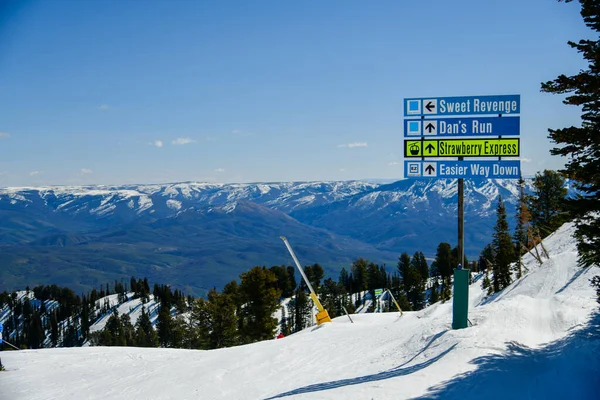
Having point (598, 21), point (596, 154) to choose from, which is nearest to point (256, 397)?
point (596, 154)

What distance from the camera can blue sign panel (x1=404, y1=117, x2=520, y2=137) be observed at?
18.1 m

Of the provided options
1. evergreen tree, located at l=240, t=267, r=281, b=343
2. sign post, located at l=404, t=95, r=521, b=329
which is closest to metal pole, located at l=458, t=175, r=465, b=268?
sign post, located at l=404, t=95, r=521, b=329

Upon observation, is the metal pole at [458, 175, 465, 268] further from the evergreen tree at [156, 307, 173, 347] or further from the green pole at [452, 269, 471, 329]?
the evergreen tree at [156, 307, 173, 347]

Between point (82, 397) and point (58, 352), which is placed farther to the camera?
point (58, 352)

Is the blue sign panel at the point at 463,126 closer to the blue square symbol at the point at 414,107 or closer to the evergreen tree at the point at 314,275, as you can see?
the blue square symbol at the point at 414,107

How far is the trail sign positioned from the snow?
678 cm

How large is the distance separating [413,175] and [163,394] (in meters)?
13.8

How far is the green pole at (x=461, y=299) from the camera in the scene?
707 inches

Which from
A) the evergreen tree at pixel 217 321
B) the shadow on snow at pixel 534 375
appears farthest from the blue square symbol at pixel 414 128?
the evergreen tree at pixel 217 321

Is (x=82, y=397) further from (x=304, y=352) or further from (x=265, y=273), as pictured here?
(x=265, y=273)

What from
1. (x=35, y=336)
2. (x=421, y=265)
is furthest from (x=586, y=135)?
(x=35, y=336)

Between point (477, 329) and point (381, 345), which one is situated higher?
point (477, 329)

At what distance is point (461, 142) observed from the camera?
18.6m

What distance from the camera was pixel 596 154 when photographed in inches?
553
